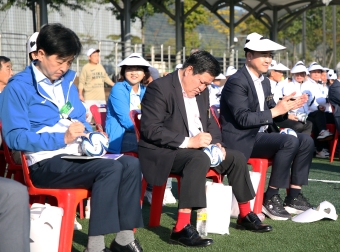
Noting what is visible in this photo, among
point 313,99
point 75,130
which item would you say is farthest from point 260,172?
point 313,99

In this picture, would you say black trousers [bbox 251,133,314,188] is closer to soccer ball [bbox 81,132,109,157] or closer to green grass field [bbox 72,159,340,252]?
green grass field [bbox 72,159,340,252]

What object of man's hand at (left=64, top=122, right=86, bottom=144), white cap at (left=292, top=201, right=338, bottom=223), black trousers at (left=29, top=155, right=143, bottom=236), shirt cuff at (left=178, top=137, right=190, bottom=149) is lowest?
white cap at (left=292, top=201, right=338, bottom=223)

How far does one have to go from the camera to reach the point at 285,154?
6.40m

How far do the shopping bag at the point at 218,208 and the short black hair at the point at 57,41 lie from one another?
179 centimetres

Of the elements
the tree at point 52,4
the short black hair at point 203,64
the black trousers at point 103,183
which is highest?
the tree at point 52,4

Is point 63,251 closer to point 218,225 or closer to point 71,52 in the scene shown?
point 71,52

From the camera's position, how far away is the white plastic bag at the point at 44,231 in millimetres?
4316

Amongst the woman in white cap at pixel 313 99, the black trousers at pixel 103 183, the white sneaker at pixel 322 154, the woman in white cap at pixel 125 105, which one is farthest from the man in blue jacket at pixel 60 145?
the white sneaker at pixel 322 154

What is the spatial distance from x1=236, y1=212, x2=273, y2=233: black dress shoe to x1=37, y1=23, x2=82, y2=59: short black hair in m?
2.16

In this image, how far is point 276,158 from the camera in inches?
253

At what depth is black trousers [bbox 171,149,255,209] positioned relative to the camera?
529 cm

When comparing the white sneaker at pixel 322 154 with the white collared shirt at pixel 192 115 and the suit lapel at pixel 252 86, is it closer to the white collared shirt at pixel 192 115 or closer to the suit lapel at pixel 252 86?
the suit lapel at pixel 252 86

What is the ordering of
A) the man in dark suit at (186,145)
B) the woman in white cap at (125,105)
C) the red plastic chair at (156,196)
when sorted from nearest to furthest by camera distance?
1. the man in dark suit at (186,145)
2. the red plastic chair at (156,196)
3. the woman in white cap at (125,105)

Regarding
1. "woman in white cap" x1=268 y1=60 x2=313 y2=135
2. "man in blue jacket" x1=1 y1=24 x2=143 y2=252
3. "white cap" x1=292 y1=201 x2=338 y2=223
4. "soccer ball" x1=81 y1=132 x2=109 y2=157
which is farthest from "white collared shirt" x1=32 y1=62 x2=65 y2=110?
"woman in white cap" x1=268 y1=60 x2=313 y2=135
